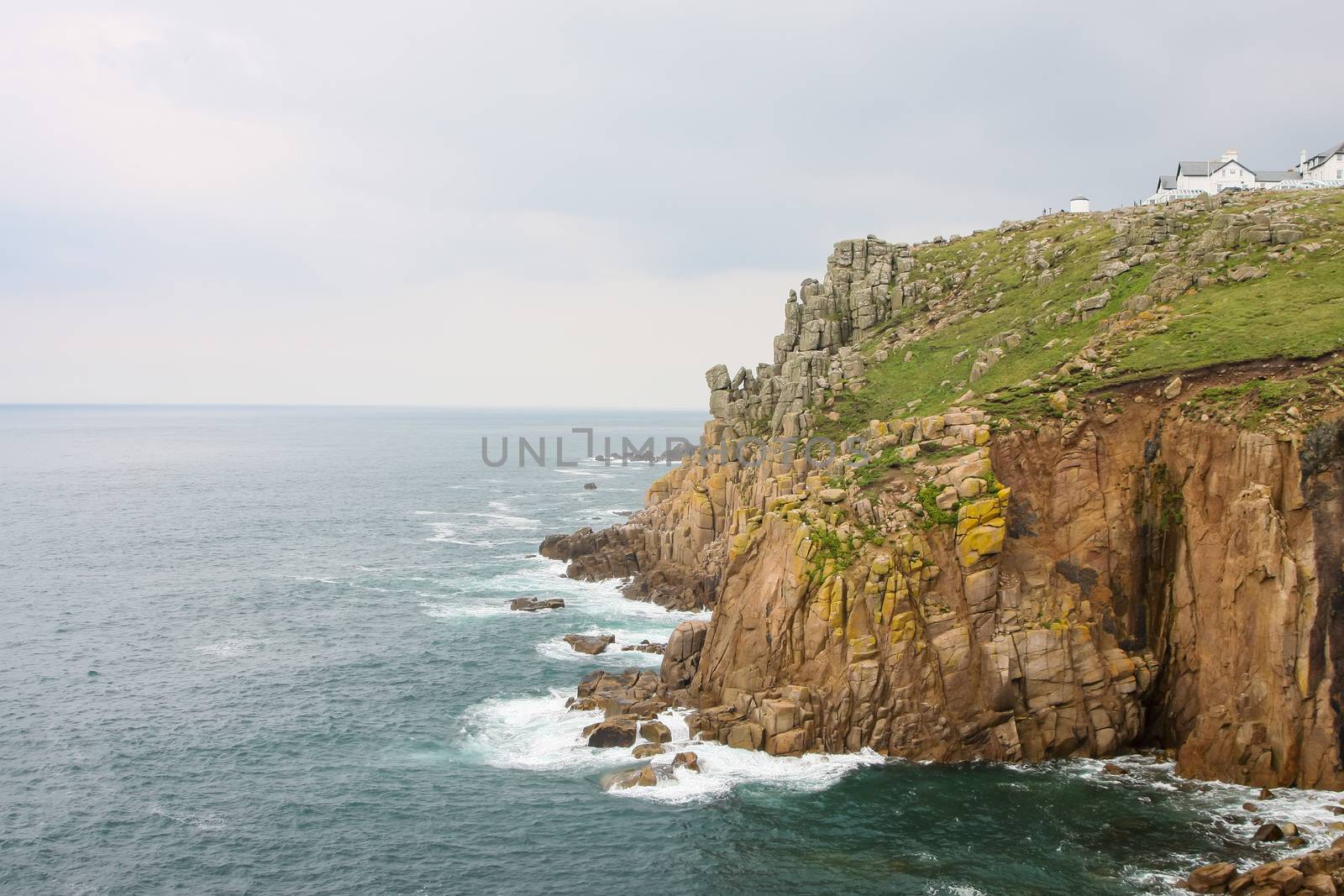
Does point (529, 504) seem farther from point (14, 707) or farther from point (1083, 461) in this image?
point (1083, 461)

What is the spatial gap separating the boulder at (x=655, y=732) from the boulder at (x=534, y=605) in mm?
32320

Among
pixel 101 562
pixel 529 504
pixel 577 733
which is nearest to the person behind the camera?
pixel 577 733

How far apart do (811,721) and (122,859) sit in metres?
35.7

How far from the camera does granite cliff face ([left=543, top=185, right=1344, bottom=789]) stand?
51.9 m

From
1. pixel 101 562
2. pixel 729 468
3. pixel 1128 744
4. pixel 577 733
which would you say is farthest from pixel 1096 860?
pixel 101 562

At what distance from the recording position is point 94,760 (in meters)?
58.6

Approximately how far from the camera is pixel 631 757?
57344 mm

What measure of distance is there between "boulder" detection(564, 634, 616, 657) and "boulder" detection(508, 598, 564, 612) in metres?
10.1

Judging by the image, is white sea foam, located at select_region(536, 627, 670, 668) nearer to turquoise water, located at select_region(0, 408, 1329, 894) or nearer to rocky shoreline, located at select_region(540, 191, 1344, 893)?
turquoise water, located at select_region(0, 408, 1329, 894)

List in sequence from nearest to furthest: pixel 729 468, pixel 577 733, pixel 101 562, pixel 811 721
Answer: pixel 811 721 → pixel 577 733 → pixel 729 468 → pixel 101 562

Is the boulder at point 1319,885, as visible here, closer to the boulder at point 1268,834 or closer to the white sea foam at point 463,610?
the boulder at point 1268,834

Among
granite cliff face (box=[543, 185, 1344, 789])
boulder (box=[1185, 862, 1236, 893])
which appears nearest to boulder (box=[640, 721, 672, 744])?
granite cliff face (box=[543, 185, 1344, 789])

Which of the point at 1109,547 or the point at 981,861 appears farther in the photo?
the point at 1109,547

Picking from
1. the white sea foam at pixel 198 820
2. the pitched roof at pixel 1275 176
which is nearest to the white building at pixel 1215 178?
the pitched roof at pixel 1275 176
